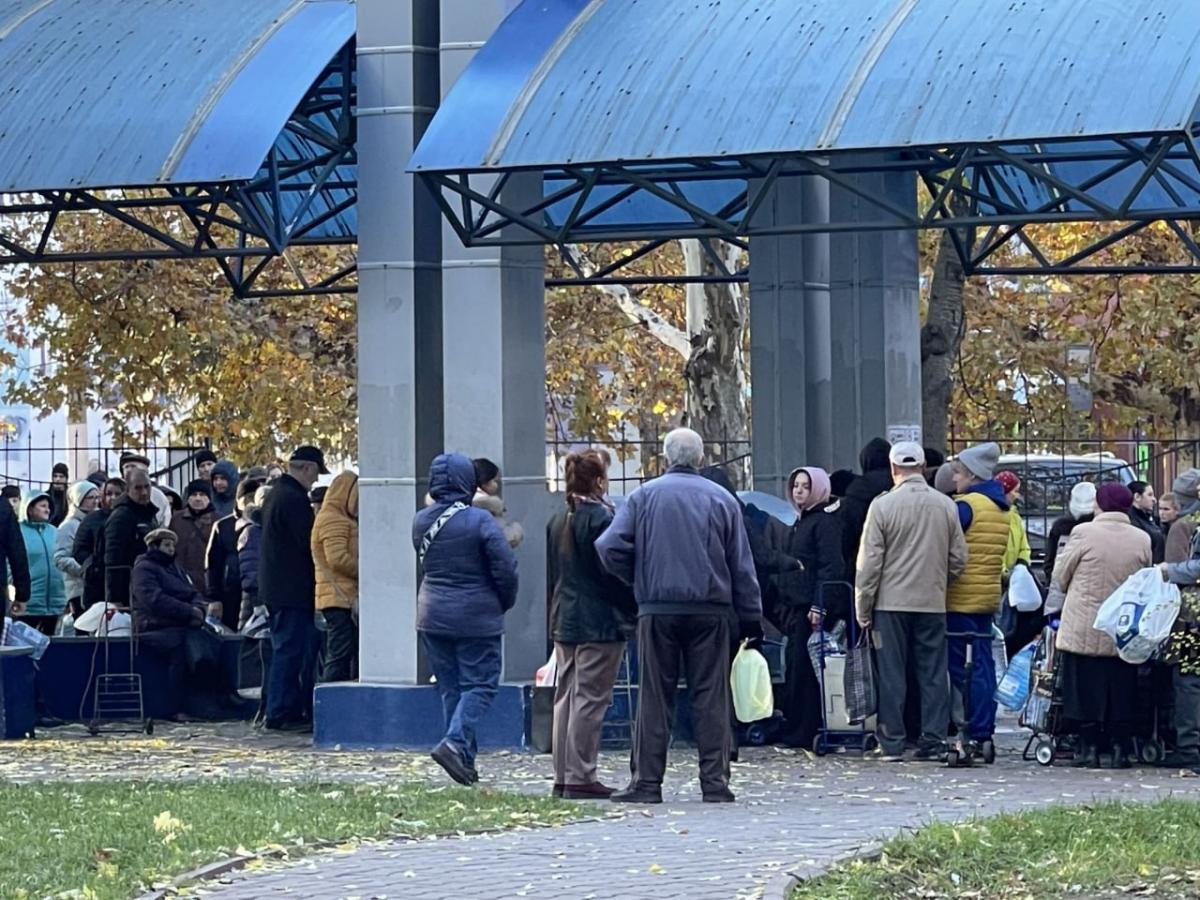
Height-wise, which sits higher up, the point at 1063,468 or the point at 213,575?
the point at 1063,468

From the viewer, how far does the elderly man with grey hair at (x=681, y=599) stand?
12359 millimetres

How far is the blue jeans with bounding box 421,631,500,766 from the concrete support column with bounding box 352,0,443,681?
9.01 ft

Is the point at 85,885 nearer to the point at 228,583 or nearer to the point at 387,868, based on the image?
the point at 387,868

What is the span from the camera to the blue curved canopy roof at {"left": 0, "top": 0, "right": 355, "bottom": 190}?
1602cm

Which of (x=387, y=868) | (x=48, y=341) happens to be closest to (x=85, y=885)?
(x=387, y=868)

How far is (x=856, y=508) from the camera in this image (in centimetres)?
1567

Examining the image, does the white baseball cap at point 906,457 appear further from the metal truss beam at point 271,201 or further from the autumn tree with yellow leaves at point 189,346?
the autumn tree with yellow leaves at point 189,346

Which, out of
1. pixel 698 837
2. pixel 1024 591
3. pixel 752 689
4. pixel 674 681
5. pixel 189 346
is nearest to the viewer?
pixel 698 837

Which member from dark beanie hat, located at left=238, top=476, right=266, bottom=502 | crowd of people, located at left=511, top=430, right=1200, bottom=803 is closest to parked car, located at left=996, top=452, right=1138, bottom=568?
dark beanie hat, located at left=238, top=476, right=266, bottom=502

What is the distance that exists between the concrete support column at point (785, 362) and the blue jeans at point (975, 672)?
6416 mm

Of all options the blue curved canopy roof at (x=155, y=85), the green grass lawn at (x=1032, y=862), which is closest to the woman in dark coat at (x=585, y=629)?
the green grass lawn at (x=1032, y=862)

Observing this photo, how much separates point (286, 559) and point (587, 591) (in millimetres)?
4839

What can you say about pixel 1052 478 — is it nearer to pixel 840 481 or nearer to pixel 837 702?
pixel 840 481

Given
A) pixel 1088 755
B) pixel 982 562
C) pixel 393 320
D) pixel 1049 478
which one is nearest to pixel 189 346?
pixel 1049 478
